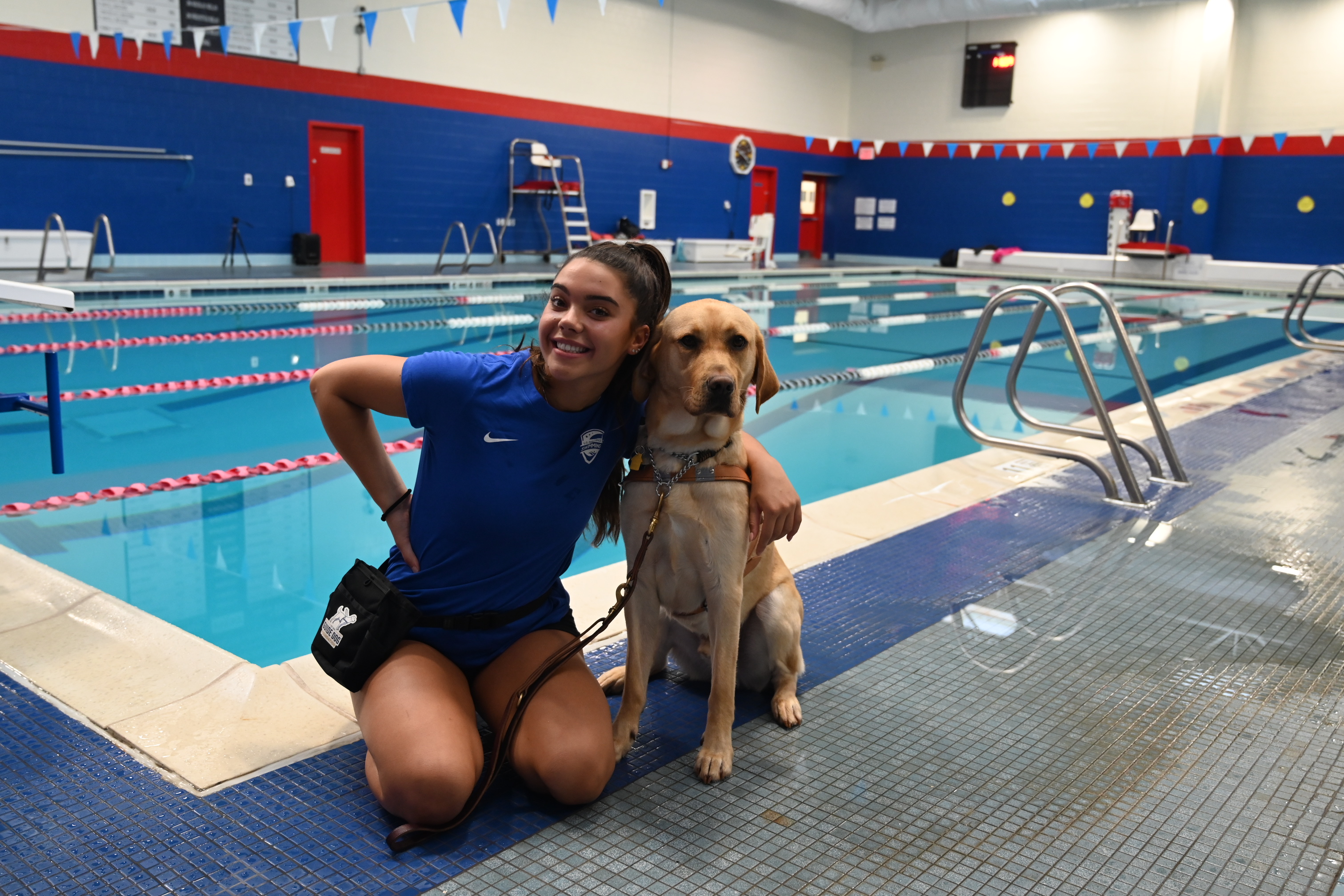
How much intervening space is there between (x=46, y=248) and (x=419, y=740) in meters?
12.8

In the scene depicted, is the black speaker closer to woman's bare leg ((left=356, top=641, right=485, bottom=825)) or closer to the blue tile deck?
the blue tile deck

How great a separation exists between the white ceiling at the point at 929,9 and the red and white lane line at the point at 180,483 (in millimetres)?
18135

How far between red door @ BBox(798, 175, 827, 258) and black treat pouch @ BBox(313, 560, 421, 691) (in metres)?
25.0

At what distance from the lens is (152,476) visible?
16.2 ft

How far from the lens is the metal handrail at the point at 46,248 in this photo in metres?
11.0

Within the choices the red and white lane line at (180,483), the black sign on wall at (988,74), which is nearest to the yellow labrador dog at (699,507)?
the red and white lane line at (180,483)

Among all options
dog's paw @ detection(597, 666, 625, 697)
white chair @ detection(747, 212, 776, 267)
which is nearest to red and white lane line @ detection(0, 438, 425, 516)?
dog's paw @ detection(597, 666, 625, 697)

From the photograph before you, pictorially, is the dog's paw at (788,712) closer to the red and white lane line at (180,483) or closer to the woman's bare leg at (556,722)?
the woman's bare leg at (556,722)

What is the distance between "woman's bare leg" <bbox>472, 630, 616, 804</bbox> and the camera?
193cm

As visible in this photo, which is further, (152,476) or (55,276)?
(55,276)

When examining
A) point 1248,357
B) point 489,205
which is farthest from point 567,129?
point 1248,357

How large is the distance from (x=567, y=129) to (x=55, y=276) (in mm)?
9733

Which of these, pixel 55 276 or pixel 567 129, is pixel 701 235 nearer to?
pixel 567 129

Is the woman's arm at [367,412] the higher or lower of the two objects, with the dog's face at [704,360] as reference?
lower
